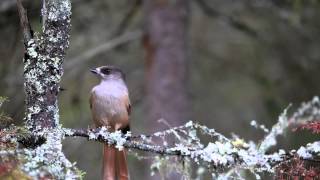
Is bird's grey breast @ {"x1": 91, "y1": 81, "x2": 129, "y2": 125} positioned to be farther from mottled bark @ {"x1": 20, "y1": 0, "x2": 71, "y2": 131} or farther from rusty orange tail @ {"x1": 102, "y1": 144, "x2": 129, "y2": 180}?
mottled bark @ {"x1": 20, "y1": 0, "x2": 71, "y2": 131}

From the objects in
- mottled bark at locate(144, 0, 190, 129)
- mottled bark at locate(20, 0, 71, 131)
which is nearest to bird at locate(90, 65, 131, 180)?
mottled bark at locate(20, 0, 71, 131)

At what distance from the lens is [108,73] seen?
5445 mm

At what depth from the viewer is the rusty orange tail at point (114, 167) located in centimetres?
422

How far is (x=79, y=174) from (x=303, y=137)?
664 centimetres

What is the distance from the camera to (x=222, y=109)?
11141 mm

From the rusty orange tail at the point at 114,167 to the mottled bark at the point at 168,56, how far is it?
3079mm

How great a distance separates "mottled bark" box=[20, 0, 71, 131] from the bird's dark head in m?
2.21

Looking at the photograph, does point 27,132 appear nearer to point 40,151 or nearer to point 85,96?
point 40,151

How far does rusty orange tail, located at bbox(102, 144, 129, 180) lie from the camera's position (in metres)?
4.22

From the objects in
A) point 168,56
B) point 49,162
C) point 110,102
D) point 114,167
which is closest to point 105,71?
point 110,102

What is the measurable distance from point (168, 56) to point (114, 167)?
3335mm

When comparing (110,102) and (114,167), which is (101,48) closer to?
(110,102)

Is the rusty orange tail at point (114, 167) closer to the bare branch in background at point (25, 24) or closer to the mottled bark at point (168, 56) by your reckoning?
the bare branch in background at point (25, 24)

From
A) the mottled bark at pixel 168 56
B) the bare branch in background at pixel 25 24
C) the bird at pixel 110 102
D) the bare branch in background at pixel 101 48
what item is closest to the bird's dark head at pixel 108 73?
the bird at pixel 110 102
